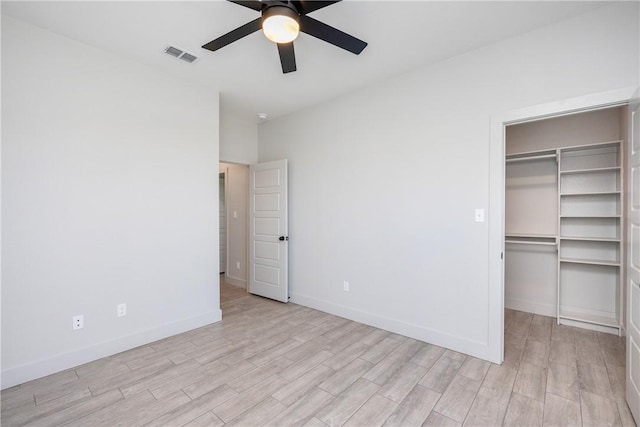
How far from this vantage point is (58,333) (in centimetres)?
247

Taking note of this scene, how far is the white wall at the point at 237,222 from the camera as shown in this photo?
5.15 metres

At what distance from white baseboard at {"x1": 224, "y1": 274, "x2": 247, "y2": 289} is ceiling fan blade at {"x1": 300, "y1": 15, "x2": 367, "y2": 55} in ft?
13.7

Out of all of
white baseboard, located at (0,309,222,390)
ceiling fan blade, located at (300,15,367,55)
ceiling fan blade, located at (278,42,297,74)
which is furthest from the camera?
white baseboard, located at (0,309,222,390)

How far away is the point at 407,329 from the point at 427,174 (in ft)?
5.45

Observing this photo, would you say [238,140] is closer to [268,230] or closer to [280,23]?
[268,230]

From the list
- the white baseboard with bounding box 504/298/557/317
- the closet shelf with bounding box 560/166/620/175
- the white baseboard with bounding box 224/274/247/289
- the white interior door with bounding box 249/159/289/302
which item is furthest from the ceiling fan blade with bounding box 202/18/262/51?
the white baseboard with bounding box 504/298/557/317

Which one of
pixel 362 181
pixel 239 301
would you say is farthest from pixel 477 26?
pixel 239 301

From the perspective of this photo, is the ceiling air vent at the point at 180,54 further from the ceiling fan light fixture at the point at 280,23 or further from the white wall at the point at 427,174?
the white wall at the point at 427,174

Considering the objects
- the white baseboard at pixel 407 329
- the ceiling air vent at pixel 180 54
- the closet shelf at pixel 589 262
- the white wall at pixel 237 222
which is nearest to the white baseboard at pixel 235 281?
the white wall at pixel 237 222

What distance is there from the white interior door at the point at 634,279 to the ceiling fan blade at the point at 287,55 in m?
2.26

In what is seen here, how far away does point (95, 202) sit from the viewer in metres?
2.66

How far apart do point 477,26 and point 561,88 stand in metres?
0.82

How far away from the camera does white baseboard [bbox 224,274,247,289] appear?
5.17 metres

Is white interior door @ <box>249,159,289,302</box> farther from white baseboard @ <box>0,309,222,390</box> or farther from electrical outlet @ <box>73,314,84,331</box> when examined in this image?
electrical outlet @ <box>73,314,84,331</box>
